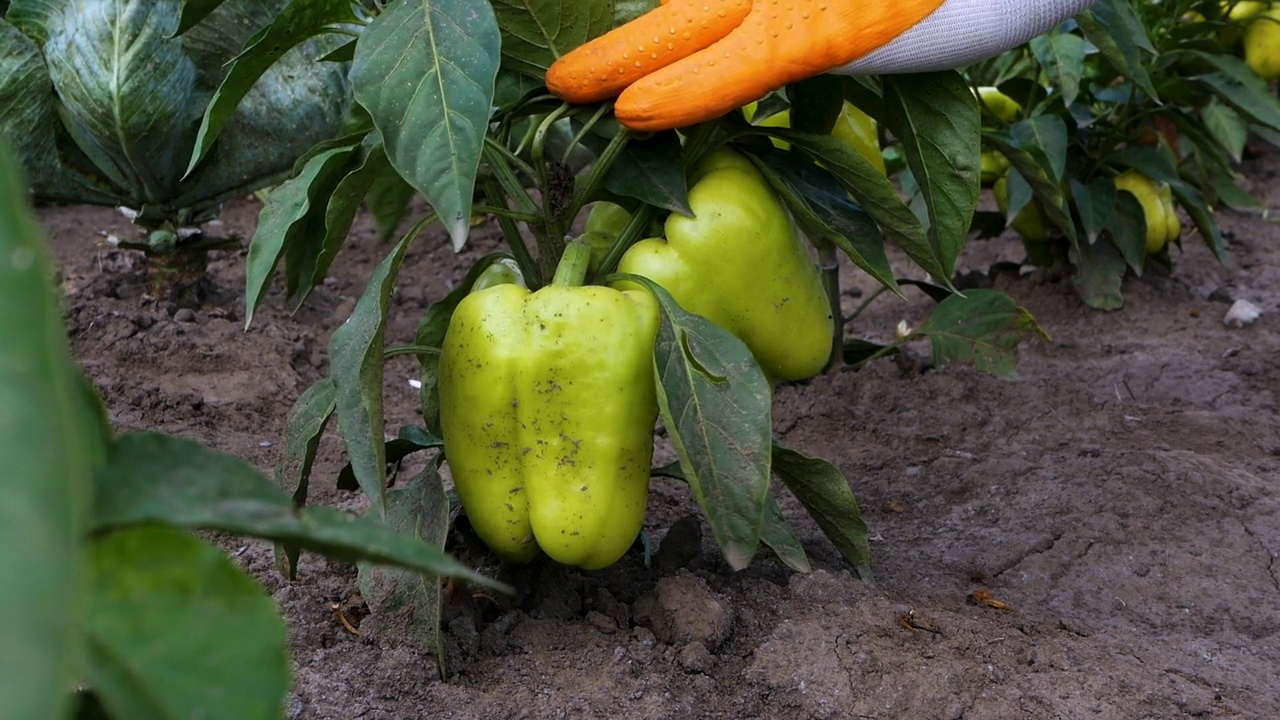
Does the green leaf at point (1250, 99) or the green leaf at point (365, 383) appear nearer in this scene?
the green leaf at point (365, 383)

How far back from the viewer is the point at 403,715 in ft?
Answer: 4.19

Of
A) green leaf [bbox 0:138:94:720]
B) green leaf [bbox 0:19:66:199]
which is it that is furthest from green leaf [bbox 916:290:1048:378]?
green leaf [bbox 0:138:94:720]

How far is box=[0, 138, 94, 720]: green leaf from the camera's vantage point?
0.37 m

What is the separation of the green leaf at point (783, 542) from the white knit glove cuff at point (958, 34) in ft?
1.78

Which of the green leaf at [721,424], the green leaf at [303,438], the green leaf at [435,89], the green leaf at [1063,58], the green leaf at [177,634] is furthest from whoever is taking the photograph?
the green leaf at [1063,58]

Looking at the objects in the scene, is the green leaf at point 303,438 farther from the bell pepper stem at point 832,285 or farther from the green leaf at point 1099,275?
the green leaf at point 1099,275

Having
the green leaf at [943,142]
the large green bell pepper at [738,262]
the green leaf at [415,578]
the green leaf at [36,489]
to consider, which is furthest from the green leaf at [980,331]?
the green leaf at [36,489]

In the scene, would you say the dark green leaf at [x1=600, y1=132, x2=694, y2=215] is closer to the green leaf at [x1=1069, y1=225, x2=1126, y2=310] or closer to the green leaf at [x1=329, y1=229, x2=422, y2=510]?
the green leaf at [x1=329, y1=229, x2=422, y2=510]

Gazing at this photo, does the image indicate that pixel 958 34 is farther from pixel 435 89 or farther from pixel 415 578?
pixel 415 578

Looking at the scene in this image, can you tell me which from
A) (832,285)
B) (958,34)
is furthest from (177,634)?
(832,285)

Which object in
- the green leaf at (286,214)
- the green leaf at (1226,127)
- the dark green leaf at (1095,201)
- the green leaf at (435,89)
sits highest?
the green leaf at (435,89)

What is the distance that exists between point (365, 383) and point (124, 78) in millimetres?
1270

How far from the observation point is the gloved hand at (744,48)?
4.26ft

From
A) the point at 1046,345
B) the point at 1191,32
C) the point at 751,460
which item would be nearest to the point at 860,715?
the point at 751,460
